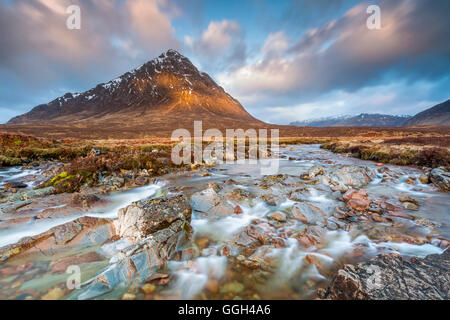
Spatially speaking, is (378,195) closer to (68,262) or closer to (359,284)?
(359,284)

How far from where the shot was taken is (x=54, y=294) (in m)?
3.36

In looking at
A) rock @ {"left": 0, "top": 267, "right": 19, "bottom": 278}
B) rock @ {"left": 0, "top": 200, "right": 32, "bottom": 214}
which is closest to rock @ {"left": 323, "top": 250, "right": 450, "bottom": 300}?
rock @ {"left": 0, "top": 267, "right": 19, "bottom": 278}

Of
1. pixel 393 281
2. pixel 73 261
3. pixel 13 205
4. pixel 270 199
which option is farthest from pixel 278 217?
pixel 13 205

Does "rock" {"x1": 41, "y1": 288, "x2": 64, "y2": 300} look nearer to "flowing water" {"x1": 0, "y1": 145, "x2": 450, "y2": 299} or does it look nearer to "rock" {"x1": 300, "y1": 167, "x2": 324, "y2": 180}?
"flowing water" {"x1": 0, "y1": 145, "x2": 450, "y2": 299}

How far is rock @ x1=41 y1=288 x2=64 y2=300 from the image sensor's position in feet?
10.8

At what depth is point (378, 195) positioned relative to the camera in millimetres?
8297

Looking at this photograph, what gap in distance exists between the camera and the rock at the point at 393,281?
2912 mm

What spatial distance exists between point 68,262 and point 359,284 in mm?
5850

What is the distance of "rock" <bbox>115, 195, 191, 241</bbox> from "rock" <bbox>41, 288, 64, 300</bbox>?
155 centimetres

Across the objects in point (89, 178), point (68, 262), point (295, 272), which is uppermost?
point (89, 178)

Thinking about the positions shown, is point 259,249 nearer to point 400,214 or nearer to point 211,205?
point 211,205

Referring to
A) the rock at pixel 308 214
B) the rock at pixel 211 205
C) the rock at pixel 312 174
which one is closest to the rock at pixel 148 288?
the rock at pixel 211 205

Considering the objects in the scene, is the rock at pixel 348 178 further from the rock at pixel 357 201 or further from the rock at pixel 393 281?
the rock at pixel 393 281
